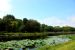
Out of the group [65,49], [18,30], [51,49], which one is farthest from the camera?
[18,30]

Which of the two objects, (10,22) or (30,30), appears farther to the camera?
(30,30)

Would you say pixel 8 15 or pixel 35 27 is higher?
pixel 8 15

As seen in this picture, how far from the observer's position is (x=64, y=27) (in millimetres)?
198875

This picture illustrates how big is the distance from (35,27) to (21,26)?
15.5m

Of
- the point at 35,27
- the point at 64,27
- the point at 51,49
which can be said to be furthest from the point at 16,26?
the point at 64,27

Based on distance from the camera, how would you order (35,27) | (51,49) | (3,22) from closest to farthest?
(51,49) < (3,22) < (35,27)

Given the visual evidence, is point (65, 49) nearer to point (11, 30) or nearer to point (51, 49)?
point (51, 49)

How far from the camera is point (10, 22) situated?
102688mm

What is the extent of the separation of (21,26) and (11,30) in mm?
7845

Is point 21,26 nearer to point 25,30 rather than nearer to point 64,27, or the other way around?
point 25,30

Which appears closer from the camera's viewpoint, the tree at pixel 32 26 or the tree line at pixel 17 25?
the tree line at pixel 17 25

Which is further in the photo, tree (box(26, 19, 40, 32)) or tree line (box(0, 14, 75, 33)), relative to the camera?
tree (box(26, 19, 40, 32))

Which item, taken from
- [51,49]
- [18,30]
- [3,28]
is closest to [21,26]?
[18,30]

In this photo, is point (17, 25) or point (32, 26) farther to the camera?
point (32, 26)
